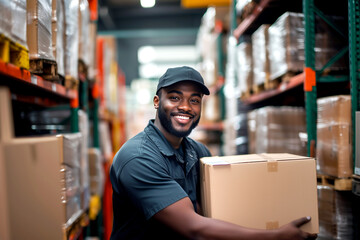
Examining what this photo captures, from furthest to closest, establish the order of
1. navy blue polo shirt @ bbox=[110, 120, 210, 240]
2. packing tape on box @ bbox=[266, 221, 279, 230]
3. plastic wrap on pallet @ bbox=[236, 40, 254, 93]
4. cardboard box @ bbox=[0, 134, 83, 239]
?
plastic wrap on pallet @ bbox=[236, 40, 254, 93] < packing tape on box @ bbox=[266, 221, 279, 230] < navy blue polo shirt @ bbox=[110, 120, 210, 240] < cardboard box @ bbox=[0, 134, 83, 239]

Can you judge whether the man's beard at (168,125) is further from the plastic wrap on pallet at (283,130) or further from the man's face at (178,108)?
the plastic wrap on pallet at (283,130)

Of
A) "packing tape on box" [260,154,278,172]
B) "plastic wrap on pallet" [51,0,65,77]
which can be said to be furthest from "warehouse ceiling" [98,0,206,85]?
"packing tape on box" [260,154,278,172]

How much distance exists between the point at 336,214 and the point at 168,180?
1.72 m

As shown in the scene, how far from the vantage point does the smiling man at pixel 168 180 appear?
184cm

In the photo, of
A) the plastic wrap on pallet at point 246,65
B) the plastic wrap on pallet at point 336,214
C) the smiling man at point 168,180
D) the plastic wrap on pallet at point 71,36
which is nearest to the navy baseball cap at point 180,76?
the smiling man at point 168,180

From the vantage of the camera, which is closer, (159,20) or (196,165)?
(196,165)

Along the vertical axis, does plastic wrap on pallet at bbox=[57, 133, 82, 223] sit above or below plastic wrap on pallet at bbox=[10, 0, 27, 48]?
below

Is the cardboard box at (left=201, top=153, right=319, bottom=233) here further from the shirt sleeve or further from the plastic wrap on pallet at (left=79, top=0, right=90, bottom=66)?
the plastic wrap on pallet at (left=79, top=0, right=90, bottom=66)

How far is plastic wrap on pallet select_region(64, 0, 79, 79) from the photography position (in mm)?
2971

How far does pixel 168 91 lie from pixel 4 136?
1.25m

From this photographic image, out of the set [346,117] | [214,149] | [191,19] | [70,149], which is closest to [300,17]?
[346,117]

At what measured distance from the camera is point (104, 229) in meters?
6.26

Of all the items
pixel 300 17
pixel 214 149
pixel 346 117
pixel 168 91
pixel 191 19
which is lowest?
pixel 214 149

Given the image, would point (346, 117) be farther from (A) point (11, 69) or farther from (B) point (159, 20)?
(B) point (159, 20)
